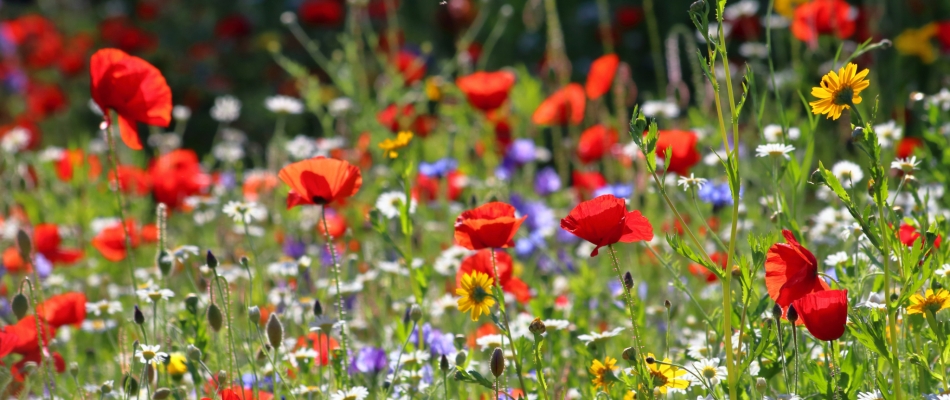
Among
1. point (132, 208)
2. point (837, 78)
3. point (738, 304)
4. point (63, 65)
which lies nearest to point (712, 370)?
point (738, 304)

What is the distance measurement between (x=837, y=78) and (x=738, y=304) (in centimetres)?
41

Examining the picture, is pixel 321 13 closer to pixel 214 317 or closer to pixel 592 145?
pixel 592 145

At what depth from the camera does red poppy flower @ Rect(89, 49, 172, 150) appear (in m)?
1.66

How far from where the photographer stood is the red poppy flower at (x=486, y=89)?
9.30 feet

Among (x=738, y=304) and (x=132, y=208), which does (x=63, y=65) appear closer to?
(x=132, y=208)

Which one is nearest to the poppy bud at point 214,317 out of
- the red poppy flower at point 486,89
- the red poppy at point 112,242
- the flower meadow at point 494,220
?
the flower meadow at point 494,220

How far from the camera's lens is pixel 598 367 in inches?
57.1

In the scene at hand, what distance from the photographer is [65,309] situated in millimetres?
1902

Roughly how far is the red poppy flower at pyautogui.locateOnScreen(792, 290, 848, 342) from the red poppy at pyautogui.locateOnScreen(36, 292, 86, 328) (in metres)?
1.32

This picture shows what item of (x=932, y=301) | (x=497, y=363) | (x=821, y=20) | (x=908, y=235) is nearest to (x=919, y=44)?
(x=821, y=20)

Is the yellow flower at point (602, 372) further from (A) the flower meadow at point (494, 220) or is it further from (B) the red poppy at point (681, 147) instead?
(B) the red poppy at point (681, 147)

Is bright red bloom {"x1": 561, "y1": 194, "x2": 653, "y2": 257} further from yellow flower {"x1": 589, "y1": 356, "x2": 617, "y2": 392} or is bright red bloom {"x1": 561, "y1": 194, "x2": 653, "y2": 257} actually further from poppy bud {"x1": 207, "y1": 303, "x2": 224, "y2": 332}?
poppy bud {"x1": 207, "y1": 303, "x2": 224, "y2": 332}

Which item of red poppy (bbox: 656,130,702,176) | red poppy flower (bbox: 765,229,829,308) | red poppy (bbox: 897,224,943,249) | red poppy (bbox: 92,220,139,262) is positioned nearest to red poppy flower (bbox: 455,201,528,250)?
red poppy flower (bbox: 765,229,829,308)

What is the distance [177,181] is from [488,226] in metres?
1.55
